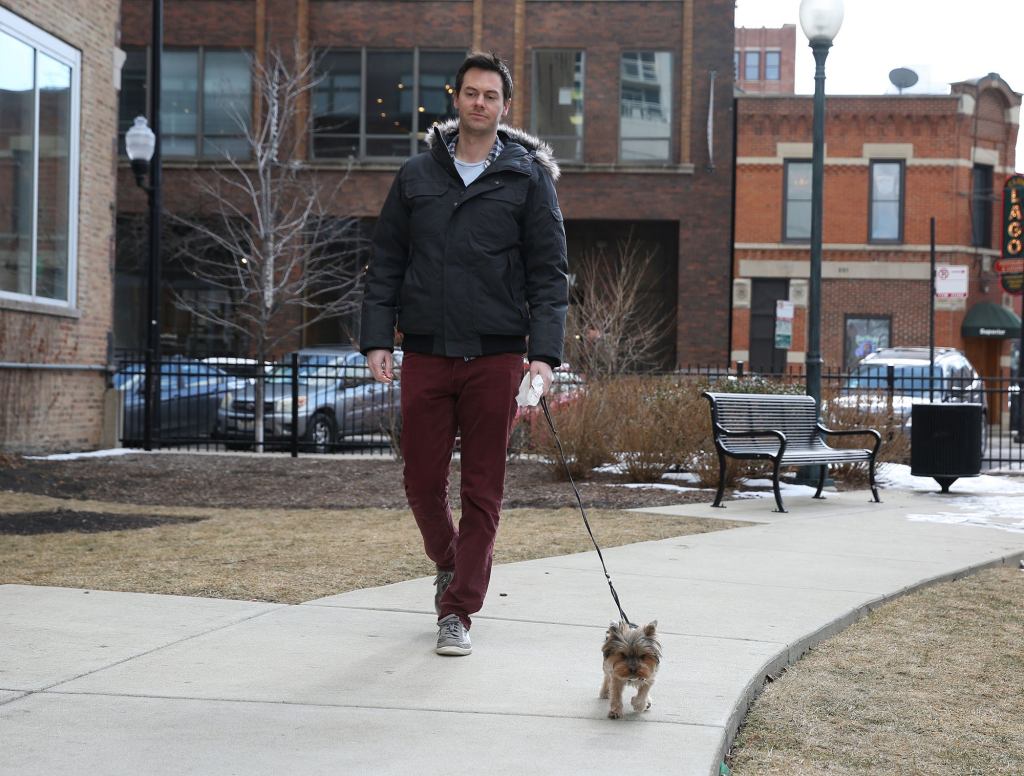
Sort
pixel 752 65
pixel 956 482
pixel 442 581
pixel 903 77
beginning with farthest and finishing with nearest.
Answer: pixel 752 65 < pixel 903 77 < pixel 956 482 < pixel 442 581

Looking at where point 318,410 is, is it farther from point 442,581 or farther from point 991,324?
point 991,324

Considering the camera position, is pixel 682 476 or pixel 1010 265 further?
pixel 1010 265

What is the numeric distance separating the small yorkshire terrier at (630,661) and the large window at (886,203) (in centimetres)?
3278

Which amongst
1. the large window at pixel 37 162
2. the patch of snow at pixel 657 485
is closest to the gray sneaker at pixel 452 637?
the patch of snow at pixel 657 485

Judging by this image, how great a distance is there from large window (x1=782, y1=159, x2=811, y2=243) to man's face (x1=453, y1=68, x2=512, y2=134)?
30.7 metres

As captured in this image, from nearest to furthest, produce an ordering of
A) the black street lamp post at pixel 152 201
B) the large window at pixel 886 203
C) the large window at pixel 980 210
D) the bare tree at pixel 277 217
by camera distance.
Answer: the black street lamp post at pixel 152 201, the bare tree at pixel 277 217, the large window at pixel 886 203, the large window at pixel 980 210

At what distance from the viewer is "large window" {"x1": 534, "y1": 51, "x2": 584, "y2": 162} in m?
33.6

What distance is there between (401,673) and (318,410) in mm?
14724

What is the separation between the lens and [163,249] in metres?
33.5

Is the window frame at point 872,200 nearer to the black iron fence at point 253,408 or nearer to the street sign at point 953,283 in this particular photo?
the street sign at point 953,283

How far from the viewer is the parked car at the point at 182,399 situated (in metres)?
19.0

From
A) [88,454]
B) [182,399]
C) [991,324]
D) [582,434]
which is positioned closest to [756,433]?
[582,434]

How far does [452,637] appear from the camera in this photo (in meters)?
5.09

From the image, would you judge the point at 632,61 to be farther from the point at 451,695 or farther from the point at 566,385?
the point at 451,695
